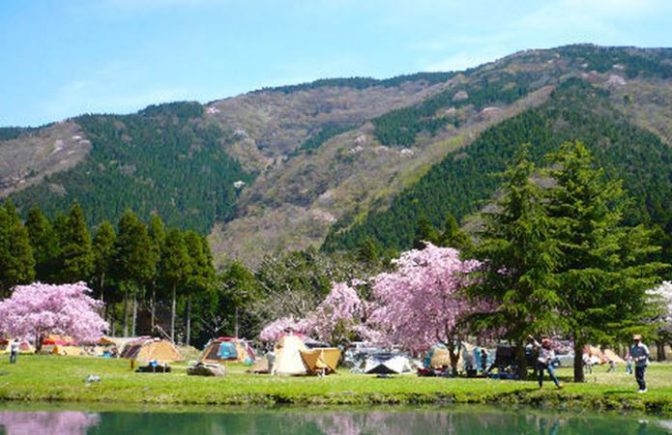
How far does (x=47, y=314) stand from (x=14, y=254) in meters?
→ 8.68

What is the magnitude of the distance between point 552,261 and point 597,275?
1.94m

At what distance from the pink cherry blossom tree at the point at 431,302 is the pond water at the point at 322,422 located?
14071 mm

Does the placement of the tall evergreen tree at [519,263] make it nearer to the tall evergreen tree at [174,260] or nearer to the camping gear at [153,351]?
the camping gear at [153,351]

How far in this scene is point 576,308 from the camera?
32.0 metres

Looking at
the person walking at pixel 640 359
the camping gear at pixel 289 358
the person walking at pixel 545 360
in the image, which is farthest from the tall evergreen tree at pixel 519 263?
the camping gear at pixel 289 358

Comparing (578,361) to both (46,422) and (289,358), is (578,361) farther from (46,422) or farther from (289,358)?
(46,422)

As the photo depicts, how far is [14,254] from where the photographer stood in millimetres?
60812

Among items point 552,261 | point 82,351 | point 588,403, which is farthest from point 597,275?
point 82,351

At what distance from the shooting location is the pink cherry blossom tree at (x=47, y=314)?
55062 millimetres

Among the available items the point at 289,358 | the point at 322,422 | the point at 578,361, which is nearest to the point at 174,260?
the point at 289,358

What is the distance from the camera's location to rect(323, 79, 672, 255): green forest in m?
140

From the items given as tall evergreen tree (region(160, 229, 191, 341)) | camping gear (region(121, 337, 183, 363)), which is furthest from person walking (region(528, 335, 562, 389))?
tall evergreen tree (region(160, 229, 191, 341))

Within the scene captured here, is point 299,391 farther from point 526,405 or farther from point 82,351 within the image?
point 82,351

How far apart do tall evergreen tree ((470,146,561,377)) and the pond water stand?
854 centimetres
